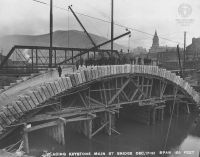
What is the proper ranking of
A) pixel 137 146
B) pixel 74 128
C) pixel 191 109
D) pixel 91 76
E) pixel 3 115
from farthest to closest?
pixel 191 109 < pixel 74 128 < pixel 137 146 < pixel 91 76 < pixel 3 115

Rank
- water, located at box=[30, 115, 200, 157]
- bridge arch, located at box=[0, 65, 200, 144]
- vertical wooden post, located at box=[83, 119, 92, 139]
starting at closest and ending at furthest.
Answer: bridge arch, located at box=[0, 65, 200, 144] → water, located at box=[30, 115, 200, 157] → vertical wooden post, located at box=[83, 119, 92, 139]

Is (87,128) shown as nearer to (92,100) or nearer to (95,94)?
(92,100)

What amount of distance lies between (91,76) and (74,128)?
20.4ft

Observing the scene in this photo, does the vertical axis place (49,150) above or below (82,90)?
below

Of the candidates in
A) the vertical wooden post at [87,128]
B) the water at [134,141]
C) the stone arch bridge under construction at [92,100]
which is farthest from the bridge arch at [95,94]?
the water at [134,141]

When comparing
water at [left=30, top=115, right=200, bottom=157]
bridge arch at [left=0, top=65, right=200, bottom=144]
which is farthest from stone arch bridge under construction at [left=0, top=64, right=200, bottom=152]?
water at [left=30, top=115, right=200, bottom=157]

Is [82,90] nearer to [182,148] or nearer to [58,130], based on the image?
[58,130]

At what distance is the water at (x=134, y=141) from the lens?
19.2 metres

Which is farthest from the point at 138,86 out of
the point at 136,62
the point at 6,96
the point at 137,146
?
the point at 6,96

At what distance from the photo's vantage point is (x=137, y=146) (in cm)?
2073

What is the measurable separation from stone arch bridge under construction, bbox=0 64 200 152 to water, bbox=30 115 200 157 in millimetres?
712

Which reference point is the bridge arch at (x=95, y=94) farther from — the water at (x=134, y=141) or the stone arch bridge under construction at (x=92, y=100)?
the water at (x=134, y=141)

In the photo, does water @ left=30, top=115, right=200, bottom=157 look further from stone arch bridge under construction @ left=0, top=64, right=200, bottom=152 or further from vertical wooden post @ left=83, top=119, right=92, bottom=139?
stone arch bridge under construction @ left=0, top=64, right=200, bottom=152

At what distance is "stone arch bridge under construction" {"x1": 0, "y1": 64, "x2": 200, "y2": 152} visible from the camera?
1620cm
